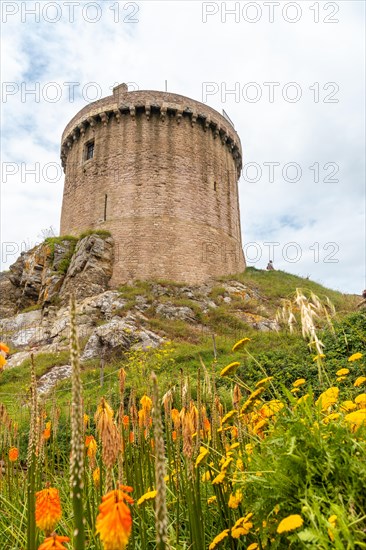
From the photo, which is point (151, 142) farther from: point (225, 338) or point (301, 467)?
point (301, 467)

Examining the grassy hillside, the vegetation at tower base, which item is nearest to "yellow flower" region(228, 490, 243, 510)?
the vegetation at tower base

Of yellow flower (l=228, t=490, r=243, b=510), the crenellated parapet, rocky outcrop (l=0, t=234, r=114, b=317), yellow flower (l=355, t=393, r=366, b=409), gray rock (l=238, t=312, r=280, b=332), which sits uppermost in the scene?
the crenellated parapet

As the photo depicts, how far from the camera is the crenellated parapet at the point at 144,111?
21844mm

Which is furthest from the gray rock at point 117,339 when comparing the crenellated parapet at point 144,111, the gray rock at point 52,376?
the crenellated parapet at point 144,111

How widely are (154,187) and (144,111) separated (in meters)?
4.09

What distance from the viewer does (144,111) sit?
72.2ft

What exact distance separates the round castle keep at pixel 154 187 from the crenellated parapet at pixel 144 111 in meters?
0.05

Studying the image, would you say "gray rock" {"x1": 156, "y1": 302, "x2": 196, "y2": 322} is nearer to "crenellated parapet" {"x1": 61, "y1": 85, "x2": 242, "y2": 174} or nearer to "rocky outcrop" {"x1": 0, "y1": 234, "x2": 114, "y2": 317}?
"rocky outcrop" {"x1": 0, "y1": 234, "x2": 114, "y2": 317}

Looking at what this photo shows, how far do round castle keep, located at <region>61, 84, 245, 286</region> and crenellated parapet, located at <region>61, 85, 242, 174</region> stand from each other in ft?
0.17

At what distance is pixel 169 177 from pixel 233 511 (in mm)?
20355

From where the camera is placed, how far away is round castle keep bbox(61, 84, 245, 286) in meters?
20.5

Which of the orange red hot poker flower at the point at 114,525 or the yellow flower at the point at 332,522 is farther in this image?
the yellow flower at the point at 332,522

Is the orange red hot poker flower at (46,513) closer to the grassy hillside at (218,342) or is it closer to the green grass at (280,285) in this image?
the grassy hillside at (218,342)

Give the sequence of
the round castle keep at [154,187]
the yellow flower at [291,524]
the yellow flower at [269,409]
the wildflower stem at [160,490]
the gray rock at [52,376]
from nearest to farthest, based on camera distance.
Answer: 1. the wildflower stem at [160,490]
2. the yellow flower at [291,524]
3. the yellow flower at [269,409]
4. the gray rock at [52,376]
5. the round castle keep at [154,187]
